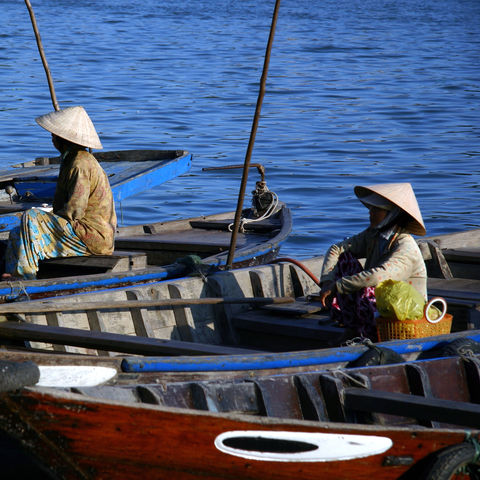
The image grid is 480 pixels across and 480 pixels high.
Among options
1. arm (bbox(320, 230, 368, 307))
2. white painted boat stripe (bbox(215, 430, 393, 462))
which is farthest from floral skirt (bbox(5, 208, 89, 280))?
white painted boat stripe (bbox(215, 430, 393, 462))

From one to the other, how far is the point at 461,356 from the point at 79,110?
321 cm

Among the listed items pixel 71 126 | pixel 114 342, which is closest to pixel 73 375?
pixel 114 342

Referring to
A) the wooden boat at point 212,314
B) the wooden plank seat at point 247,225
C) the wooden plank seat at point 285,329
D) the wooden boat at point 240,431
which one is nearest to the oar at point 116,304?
the wooden boat at point 212,314

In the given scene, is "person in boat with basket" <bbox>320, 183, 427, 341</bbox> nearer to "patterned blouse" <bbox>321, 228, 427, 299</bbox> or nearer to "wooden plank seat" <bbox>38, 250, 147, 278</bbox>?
"patterned blouse" <bbox>321, 228, 427, 299</bbox>

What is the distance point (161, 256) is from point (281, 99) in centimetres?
1403

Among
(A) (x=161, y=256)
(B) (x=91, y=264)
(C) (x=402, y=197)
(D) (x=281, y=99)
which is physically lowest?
(D) (x=281, y=99)

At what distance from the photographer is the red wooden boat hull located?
3424 mm

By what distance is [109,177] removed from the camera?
31.0 feet

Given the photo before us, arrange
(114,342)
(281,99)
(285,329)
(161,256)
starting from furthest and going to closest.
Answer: (281,99), (161,256), (285,329), (114,342)

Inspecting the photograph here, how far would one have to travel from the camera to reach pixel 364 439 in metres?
3.75

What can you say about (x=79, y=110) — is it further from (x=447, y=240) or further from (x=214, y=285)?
(x=447, y=240)

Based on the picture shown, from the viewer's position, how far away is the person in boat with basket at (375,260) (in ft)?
16.3

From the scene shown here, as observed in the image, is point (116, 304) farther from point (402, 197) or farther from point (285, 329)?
point (402, 197)

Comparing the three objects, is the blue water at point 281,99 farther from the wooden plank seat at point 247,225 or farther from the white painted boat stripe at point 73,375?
the white painted boat stripe at point 73,375
